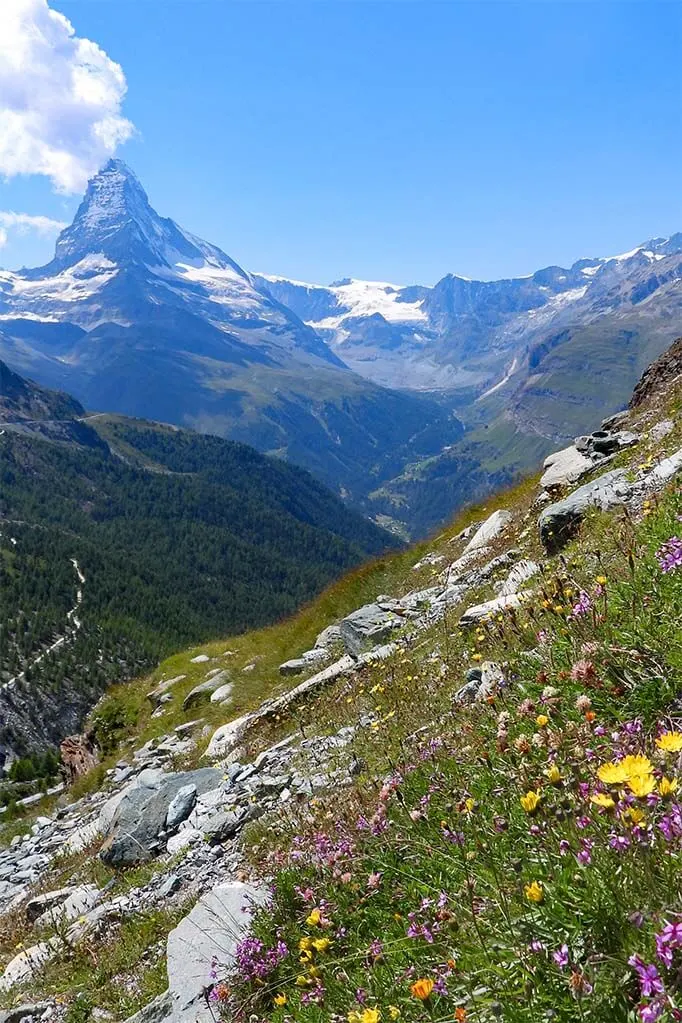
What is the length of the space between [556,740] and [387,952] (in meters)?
1.54

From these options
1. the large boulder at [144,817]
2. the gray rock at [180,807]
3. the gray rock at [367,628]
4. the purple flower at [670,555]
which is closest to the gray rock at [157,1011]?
the large boulder at [144,817]

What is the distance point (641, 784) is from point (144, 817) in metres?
10.1

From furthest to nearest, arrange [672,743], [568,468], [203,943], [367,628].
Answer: [568,468], [367,628], [203,943], [672,743]

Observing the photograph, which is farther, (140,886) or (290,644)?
(290,644)

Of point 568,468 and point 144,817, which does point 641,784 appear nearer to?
point 144,817

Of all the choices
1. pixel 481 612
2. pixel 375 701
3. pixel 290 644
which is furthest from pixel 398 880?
pixel 290 644

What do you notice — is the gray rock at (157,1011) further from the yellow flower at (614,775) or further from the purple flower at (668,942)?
the yellow flower at (614,775)

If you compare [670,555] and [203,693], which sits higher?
[670,555]

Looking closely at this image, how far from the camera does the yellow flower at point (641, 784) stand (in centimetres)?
192

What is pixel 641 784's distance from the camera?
1992 mm

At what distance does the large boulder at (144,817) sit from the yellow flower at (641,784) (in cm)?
934

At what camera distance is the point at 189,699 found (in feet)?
71.8

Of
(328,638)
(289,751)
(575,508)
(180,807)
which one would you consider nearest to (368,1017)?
(289,751)

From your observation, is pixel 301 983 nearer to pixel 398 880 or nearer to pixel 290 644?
pixel 398 880
